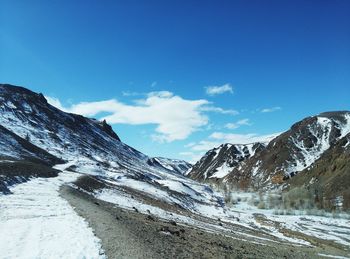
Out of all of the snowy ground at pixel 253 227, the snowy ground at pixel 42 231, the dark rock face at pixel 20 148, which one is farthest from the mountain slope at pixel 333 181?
the snowy ground at pixel 42 231

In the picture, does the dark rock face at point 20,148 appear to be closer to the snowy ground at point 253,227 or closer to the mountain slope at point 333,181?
the snowy ground at point 253,227

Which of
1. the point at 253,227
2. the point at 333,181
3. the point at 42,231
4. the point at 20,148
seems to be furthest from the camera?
the point at 333,181

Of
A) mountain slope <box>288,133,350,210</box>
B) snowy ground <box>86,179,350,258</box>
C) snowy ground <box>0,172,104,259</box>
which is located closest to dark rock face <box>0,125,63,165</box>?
snowy ground <box>86,179,350,258</box>

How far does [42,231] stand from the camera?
23.5 m

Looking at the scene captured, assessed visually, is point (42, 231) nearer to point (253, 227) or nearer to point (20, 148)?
point (253, 227)

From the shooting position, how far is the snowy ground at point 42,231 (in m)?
18.9

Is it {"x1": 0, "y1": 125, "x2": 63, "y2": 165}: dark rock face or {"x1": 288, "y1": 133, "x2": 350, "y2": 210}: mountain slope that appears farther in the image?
{"x1": 288, "y1": 133, "x2": 350, "y2": 210}: mountain slope

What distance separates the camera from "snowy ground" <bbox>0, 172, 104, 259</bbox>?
743 inches

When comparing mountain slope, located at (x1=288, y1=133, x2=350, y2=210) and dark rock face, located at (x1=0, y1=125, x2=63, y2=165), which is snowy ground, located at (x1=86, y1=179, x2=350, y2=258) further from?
mountain slope, located at (x1=288, y1=133, x2=350, y2=210)

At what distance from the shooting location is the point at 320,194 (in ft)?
502

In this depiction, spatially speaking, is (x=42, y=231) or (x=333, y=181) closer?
(x=42, y=231)

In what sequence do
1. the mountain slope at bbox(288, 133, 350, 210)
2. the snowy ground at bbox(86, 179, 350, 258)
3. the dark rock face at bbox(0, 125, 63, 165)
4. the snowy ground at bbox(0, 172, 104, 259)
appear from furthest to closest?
the mountain slope at bbox(288, 133, 350, 210) → the dark rock face at bbox(0, 125, 63, 165) → the snowy ground at bbox(86, 179, 350, 258) → the snowy ground at bbox(0, 172, 104, 259)

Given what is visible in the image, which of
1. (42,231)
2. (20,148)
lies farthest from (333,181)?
(42,231)

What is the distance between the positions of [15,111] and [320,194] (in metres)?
135
